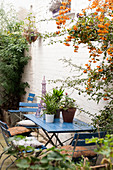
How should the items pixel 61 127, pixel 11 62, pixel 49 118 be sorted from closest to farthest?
pixel 61 127, pixel 49 118, pixel 11 62

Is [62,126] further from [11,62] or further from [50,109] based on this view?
[11,62]

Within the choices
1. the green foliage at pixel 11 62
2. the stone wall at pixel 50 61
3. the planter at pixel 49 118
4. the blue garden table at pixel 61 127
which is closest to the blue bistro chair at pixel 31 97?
the stone wall at pixel 50 61

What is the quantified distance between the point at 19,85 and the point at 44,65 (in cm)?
138

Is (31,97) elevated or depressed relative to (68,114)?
depressed

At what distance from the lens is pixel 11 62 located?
7273 mm

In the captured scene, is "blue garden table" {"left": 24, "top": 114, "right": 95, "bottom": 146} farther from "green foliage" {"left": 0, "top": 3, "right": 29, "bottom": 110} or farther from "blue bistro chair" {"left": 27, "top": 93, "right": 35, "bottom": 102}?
"green foliage" {"left": 0, "top": 3, "right": 29, "bottom": 110}

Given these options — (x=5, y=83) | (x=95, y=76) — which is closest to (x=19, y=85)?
(x=5, y=83)

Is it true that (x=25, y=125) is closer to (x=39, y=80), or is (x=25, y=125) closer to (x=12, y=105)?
(x=39, y=80)

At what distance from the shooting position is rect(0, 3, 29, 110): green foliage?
708 cm

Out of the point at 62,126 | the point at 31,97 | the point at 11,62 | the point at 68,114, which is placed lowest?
the point at 31,97

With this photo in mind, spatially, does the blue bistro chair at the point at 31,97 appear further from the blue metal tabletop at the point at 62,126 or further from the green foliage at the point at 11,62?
the blue metal tabletop at the point at 62,126

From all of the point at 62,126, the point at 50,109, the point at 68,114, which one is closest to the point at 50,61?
the point at 50,109

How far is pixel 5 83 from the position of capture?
7.15 metres

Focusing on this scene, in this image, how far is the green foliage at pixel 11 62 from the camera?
708 cm
